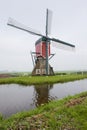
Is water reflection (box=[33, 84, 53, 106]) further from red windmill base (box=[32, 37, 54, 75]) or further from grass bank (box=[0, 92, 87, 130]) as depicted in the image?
red windmill base (box=[32, 37, 54, 75])

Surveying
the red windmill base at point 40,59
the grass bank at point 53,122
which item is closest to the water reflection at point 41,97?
the grass bank at point 53,122

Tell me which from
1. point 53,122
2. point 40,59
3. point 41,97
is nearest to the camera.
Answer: point 53,122

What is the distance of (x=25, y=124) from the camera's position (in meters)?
7.00

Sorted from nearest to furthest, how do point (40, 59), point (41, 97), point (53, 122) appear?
1. point (53, 122)
2. point (41, 97)
3. point (40, 59)

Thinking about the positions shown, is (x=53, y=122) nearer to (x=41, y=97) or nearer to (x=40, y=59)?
(x=41, y=97)

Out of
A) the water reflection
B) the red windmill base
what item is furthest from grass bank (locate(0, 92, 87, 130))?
the red windmill base

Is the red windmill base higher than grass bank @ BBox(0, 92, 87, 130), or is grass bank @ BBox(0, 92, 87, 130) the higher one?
the red windmill base

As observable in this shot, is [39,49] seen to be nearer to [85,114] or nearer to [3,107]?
[3,107]

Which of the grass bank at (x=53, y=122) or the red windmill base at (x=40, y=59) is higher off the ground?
the red windmill base at (x=40, y=59)

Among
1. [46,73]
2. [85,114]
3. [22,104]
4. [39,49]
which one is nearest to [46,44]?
[39,49]

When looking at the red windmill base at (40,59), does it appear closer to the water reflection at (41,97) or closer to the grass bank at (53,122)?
the water reflection at (41,97)

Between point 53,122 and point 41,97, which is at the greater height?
point 53,122

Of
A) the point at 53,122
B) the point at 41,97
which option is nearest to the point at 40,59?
the point at 41,97

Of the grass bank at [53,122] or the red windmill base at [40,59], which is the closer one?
the grass bank at [53,122]
